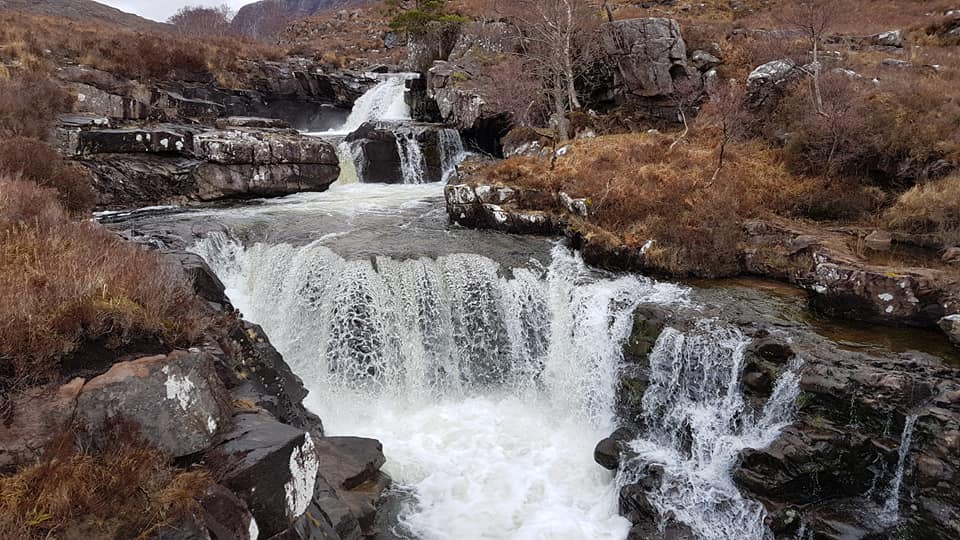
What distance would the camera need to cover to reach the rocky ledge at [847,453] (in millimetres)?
7082

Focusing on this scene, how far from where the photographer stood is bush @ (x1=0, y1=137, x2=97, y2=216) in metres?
12.6

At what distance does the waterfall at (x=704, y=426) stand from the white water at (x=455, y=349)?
3.55 ft

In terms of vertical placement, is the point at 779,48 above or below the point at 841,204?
above

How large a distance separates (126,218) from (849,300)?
18811mm

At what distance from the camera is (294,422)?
9.28 meters

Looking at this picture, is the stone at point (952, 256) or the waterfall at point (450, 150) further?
the waterfall at point (450, 150)

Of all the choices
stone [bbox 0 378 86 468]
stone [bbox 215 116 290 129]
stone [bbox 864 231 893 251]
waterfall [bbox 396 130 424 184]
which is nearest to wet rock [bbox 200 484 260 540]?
stone [bbox 0 378 86 468]

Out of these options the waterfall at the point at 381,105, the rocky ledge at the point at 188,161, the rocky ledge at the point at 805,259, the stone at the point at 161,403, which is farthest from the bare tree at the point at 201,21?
the stone at the point at 161,403

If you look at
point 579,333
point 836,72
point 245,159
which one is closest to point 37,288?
point 579,333

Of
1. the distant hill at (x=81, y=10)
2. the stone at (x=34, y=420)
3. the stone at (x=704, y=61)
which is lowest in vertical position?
the stone at (x=34, y=420)

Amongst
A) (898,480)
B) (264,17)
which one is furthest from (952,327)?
(264,17)

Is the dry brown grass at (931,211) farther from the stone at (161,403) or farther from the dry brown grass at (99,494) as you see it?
the dry brown grass at (99,494)

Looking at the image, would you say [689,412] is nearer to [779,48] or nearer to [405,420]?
[405,420]

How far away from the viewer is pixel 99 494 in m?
4.29
